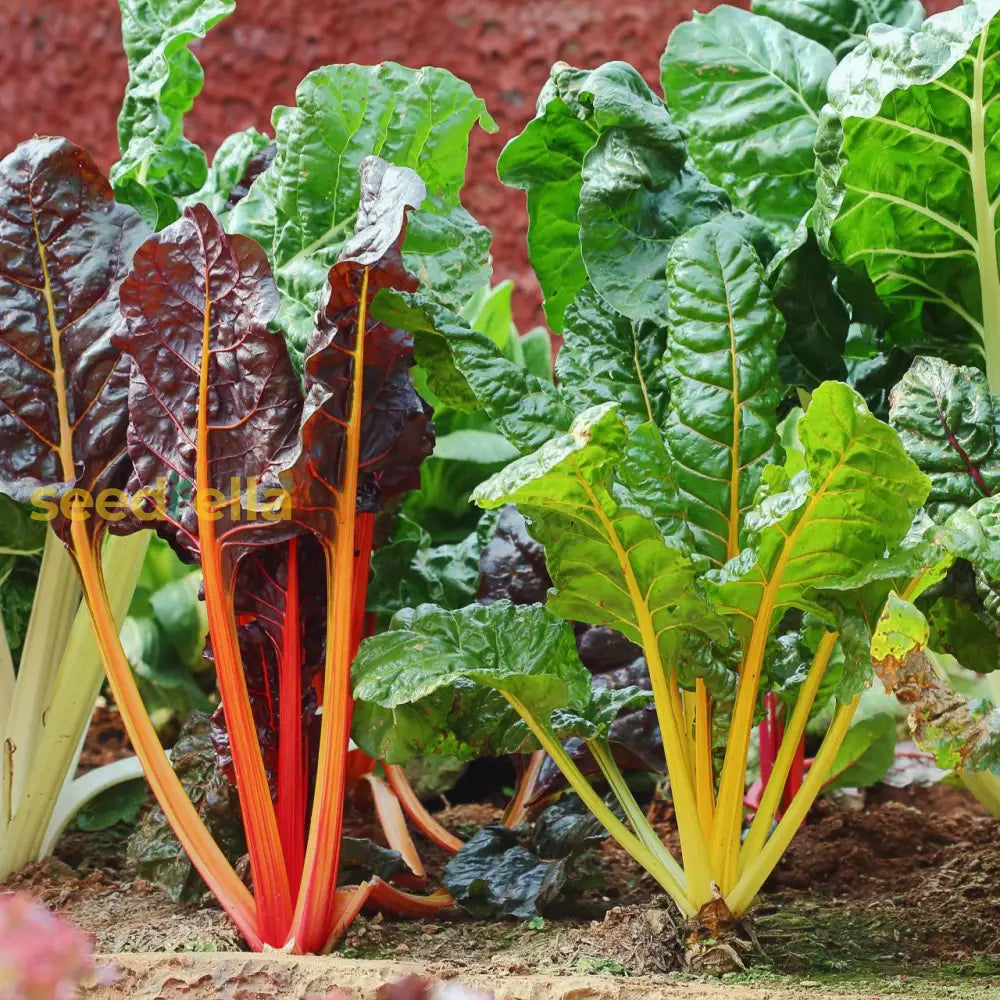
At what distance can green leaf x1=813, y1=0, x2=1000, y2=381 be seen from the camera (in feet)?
3.60

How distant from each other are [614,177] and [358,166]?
0.25m

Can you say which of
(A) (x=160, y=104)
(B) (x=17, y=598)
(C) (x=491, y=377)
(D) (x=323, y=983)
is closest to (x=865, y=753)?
(C) (x=491, y=377)

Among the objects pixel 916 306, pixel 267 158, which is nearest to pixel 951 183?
pixel 916 306

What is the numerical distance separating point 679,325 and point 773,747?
1.79 ft

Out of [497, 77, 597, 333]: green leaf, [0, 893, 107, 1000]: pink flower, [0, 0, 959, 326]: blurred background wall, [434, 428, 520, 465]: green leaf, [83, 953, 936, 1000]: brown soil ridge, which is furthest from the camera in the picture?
[0, 0, 959, 326]: blurred background wall

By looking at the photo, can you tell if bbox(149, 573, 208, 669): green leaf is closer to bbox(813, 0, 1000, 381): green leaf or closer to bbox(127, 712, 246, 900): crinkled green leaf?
bbox(127, 712, 246, 900): crinkled green leaf

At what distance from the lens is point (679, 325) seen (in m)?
1.07

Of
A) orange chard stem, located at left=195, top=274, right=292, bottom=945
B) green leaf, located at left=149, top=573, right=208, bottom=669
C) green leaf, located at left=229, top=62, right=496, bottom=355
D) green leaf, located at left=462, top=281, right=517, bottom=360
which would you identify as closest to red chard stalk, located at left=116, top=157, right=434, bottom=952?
orange chard stem, located at left=195, top=274, right=292, bottom=945

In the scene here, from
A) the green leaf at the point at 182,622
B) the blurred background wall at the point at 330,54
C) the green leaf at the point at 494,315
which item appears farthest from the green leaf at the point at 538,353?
the blurred background wall at the point at 330,54

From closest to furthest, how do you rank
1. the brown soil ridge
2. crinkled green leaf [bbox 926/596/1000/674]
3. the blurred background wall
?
the brown soil ridge → crinkled green leaf [bbox 926/596/1000/674] → the blurred background wall

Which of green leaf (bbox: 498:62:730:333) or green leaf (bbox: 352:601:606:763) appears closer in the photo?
green leaf (bbox: 352:601:606:763)

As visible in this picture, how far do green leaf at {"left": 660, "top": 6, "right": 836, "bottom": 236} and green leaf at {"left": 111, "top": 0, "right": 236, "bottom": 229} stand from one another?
51 cm

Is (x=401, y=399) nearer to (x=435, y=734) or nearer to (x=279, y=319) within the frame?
(x=279, y=319)

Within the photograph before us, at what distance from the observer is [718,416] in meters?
1.05
